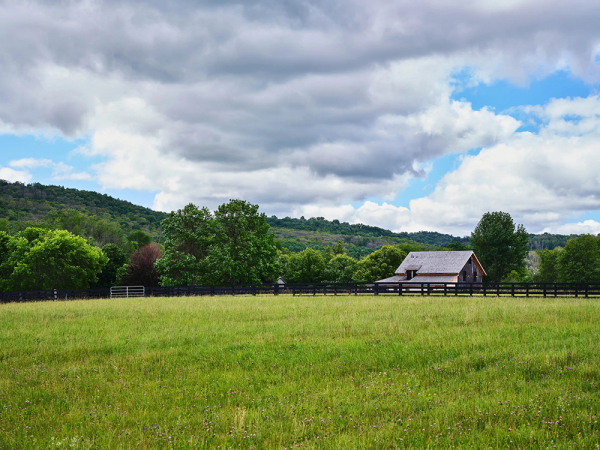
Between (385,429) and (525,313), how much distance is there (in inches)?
573

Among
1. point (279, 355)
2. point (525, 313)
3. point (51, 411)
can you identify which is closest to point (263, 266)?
point (525, 313)

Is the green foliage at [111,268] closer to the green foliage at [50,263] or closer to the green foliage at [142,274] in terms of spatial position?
the green foliage at [50,263]

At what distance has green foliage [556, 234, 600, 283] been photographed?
77875mm

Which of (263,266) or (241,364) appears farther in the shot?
(263,266)

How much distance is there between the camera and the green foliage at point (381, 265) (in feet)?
280

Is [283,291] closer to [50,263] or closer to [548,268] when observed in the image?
[50,263]

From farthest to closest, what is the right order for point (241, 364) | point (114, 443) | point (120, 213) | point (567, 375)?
point (120, 213)
point (241, 364)
point (567, 375)
point (114, 443)

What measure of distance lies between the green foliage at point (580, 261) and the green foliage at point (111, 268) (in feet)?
248

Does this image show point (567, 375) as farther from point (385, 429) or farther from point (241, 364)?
point (241, 364)

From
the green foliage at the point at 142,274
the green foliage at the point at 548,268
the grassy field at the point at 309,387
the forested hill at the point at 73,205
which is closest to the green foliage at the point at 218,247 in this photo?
the green foliage at the point at 142,274

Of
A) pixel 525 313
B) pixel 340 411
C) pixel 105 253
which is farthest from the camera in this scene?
pixel 105 253

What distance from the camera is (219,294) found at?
42312 mm

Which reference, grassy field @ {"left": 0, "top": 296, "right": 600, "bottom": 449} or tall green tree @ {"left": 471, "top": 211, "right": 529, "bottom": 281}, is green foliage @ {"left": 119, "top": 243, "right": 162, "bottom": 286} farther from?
tall green tree @ {"left": 471, "top": 211, "right": 529, "bottom": 281}

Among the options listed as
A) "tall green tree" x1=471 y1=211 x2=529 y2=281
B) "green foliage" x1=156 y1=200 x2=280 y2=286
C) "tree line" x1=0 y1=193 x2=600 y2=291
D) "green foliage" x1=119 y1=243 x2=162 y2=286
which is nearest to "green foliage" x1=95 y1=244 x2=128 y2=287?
"tree line" x1=0 y1=193 x2=600 y2=291
